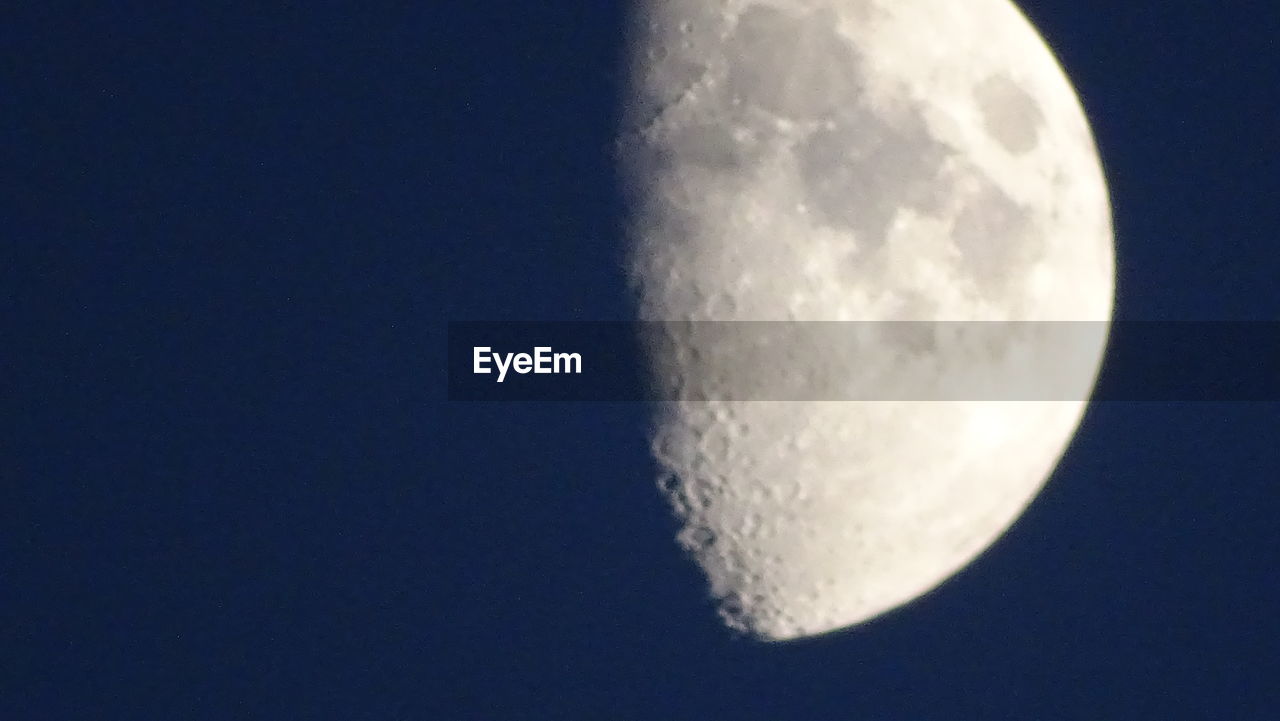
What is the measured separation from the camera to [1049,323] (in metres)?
6.06

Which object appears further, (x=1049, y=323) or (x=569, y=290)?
(x=1049, y=323)

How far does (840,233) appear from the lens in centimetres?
536

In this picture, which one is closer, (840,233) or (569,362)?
(840,233)

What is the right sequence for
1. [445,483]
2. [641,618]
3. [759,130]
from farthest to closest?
1. [641,618]
2. [445,483]
3. [759,130]

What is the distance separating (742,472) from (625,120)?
202 cm

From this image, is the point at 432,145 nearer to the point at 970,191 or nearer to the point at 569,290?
the point at 569,290

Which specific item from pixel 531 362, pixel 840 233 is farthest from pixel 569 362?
pixel 840 233

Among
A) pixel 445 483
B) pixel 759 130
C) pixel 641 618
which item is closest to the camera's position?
pixel 759 130

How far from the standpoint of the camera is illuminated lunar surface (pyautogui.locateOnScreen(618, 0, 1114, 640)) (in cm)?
534

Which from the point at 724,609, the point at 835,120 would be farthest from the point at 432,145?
the point at 724,609

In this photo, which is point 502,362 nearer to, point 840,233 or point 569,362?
point 569,362

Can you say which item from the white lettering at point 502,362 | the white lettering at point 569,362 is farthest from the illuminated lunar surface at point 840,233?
the white lettering at point 502,362

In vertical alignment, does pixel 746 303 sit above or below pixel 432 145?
below

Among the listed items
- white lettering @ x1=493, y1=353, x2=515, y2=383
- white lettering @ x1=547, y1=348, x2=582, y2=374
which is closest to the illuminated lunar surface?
white lettering @ x1=547, y1=348, x2=582, y2=374
